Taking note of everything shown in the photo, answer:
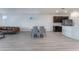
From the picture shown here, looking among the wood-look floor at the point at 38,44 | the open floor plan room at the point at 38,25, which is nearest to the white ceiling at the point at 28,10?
the open floor plan room at the point at 38,25

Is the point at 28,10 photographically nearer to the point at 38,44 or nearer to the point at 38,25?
the point at 38,25

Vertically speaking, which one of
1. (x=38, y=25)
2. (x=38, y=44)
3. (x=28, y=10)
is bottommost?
→ (x=38, y=44)

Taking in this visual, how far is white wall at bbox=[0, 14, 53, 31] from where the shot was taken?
1212mm

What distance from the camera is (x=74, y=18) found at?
3.85 ft

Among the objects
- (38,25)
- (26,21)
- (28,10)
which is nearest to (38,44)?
(38,25)

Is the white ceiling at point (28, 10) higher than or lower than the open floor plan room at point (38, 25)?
higher

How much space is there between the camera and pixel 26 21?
1358 mm

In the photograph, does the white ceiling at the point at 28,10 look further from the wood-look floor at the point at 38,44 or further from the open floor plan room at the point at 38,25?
the wood-look floor at the point at 38,44

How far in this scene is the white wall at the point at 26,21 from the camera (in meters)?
1.21

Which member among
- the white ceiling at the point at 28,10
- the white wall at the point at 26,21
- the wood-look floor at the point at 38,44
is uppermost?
the white ceiling at the point at 28,10
